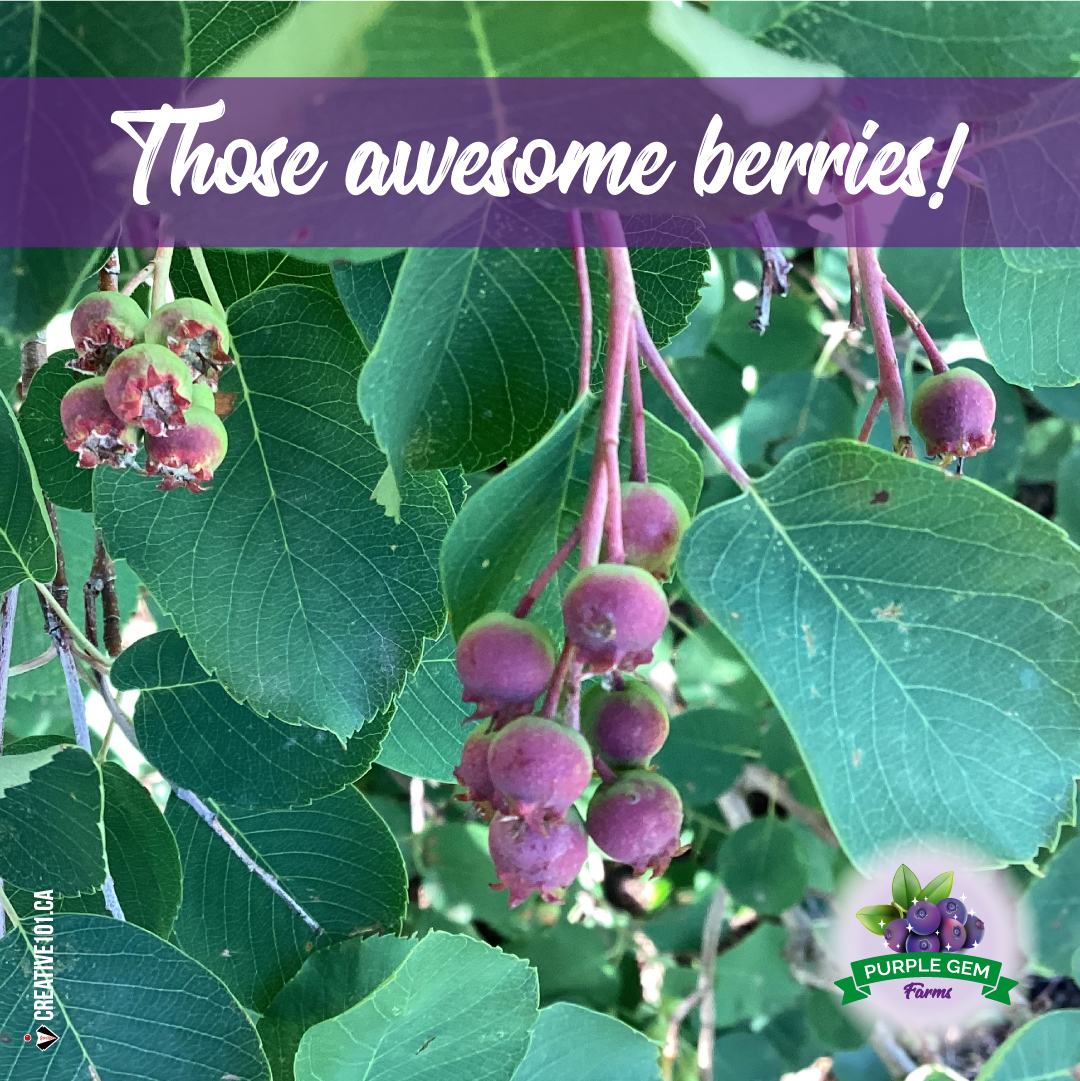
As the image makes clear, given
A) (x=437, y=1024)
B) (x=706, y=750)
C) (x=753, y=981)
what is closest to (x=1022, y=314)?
(x=437, y=1024)

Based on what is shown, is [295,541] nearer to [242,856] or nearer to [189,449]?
[189,449]

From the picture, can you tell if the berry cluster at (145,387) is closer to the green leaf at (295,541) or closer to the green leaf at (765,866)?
the green leaf at (295,541)

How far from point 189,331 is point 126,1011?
0.59 m

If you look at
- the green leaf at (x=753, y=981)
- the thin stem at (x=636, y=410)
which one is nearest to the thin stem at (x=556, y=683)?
the thin stem at (x=636, y=410)

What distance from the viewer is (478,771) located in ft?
1.63

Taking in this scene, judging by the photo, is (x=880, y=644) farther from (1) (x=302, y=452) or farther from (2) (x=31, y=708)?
(2) (x=31, y=708)

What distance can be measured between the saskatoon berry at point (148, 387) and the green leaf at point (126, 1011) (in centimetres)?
49

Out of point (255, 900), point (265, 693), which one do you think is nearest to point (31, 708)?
point (255, 900)

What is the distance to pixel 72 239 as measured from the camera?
0.46 meters

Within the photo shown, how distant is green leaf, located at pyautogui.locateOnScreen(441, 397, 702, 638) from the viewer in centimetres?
50

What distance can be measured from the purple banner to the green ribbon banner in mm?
781

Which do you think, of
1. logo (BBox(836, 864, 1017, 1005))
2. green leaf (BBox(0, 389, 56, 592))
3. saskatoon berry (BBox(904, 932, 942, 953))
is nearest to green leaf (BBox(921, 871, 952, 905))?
logo (BBox(836, 864, 1017, 1005))

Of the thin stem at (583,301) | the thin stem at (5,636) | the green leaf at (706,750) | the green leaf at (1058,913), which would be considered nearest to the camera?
the thin stem at (583,301)

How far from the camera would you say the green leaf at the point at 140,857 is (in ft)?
2.83
